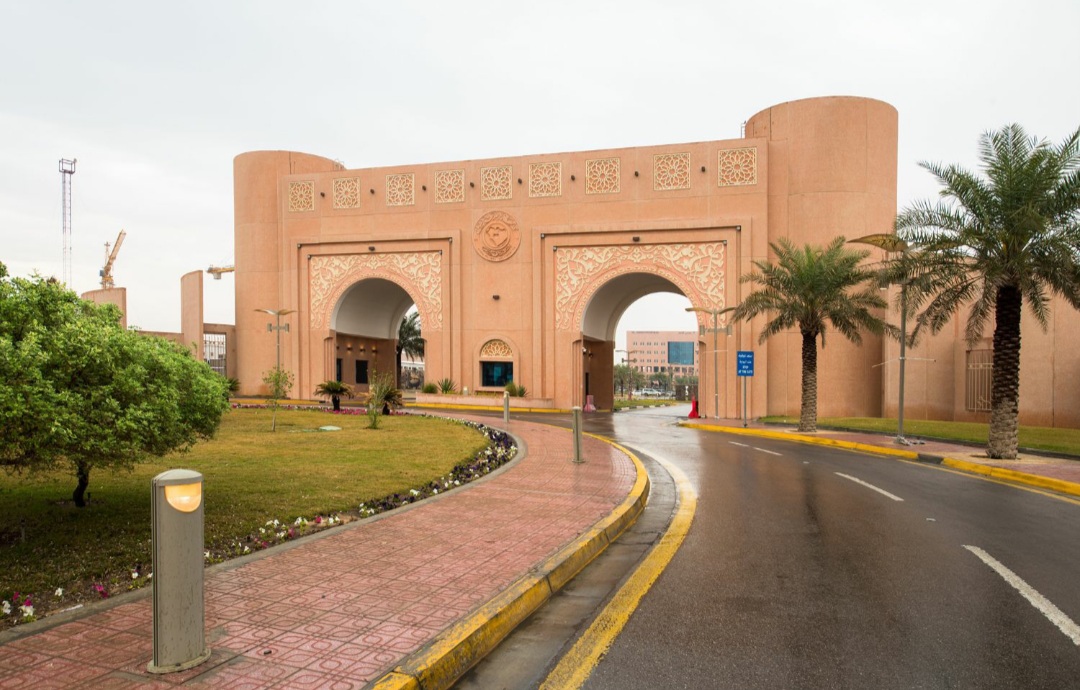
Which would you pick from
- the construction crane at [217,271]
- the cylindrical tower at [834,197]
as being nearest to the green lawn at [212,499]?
the cylindrical tower at [834,197]

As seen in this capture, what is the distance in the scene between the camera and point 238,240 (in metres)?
40.8

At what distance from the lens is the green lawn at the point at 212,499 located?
552cm

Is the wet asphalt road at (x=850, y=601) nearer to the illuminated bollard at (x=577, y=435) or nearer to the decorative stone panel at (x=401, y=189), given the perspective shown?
the illuminated bollard at (x=577, y=435)

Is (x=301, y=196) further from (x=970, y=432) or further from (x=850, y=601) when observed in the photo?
(x=850, y=601)

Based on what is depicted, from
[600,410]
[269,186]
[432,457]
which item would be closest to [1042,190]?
[432,457]

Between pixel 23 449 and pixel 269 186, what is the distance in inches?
1485

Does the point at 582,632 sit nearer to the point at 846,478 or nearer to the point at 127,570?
the point at 127,570

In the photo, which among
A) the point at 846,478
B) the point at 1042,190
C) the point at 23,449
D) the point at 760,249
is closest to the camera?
the point at 23,449

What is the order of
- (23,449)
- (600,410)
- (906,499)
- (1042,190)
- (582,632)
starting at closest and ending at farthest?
(582,632)
(23,449)
(906,499)
(1042,190)
(600,410)

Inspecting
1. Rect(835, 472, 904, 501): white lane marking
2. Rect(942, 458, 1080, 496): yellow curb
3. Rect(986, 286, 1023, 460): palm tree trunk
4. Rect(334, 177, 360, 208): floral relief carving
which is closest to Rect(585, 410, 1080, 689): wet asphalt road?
Rect(835, 472, 904, 501): white lane marking

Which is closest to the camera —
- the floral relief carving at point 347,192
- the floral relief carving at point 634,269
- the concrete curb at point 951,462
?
the concrete curb at point 951,462

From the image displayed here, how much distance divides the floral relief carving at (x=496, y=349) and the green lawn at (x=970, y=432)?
14.3 meters

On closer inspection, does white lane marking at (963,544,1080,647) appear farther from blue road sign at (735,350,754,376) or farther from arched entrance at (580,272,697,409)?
arched entrance at (580,272,697,409)

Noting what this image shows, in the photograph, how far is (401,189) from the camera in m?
37.8
